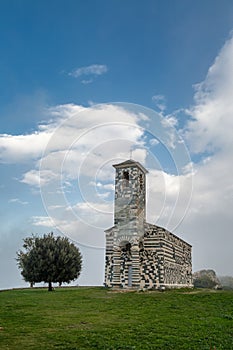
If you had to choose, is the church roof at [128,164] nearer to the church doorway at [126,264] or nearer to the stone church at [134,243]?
the stone church at [134,243]

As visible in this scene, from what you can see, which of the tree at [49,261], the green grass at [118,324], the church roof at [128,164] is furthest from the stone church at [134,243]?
the green grass at [118,324]

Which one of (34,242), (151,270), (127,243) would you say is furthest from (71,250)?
(151,270)

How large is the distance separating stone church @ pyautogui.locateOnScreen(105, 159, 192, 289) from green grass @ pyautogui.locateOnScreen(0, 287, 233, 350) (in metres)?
10.9

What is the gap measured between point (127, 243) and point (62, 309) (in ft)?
54.9

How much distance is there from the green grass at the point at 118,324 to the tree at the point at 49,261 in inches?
490

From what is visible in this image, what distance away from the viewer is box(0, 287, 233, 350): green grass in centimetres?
1169

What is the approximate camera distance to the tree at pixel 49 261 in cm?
3553


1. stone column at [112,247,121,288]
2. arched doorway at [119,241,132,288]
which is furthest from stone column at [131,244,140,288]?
stone column at [112,247,121,288]

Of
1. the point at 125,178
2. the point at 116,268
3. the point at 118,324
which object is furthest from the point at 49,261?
the point at 118,324

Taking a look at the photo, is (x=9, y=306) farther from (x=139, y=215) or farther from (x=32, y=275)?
(x=139, y=215)

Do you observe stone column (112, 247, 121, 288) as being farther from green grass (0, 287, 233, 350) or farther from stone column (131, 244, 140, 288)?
green grass (0, 287, 233, 350)

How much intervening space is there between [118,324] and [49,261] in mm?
21843

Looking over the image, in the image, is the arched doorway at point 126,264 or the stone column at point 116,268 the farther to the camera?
the stone column at point 116,268

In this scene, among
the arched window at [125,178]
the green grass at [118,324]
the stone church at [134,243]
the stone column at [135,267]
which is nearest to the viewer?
the green grass at [118,324]
